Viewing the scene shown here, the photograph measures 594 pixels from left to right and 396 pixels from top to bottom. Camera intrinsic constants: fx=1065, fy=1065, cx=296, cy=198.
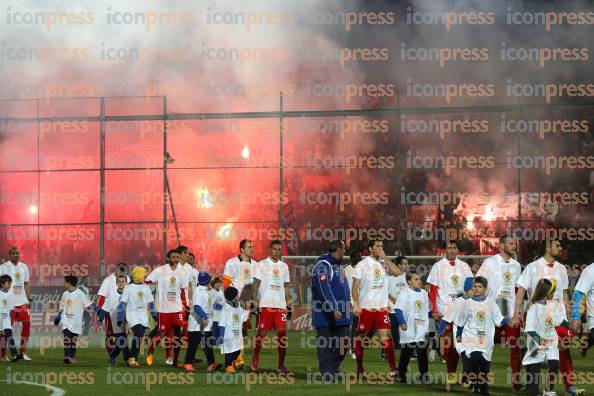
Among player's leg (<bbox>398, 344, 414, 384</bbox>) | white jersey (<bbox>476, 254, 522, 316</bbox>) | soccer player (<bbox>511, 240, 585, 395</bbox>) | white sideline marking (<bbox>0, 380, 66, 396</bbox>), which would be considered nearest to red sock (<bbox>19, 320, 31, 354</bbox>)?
white sideline marking (<bbox>0, 380, 66, 396</bbox>)

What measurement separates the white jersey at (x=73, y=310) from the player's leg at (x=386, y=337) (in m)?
6.80

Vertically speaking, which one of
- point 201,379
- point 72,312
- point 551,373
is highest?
point 72,312

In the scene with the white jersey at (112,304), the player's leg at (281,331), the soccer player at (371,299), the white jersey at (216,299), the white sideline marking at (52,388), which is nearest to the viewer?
the white sideline marking at (52,388)

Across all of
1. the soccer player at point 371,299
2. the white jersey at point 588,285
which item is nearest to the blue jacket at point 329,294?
the soccer player at point 371,299

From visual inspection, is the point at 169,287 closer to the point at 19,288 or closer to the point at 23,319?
the point at 23,319

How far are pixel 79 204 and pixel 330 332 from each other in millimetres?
26226

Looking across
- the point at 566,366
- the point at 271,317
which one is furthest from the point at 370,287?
the point at 566,366

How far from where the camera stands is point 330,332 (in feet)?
50.1

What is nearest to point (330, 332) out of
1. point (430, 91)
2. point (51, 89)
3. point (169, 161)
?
point (169, 161)

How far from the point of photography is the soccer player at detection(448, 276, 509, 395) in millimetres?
13734

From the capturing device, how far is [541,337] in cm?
1298

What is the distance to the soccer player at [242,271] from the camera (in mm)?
18703

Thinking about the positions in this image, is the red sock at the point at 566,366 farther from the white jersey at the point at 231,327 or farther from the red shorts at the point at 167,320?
the red shorts at the point at 167,320

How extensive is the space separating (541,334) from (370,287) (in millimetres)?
3667
